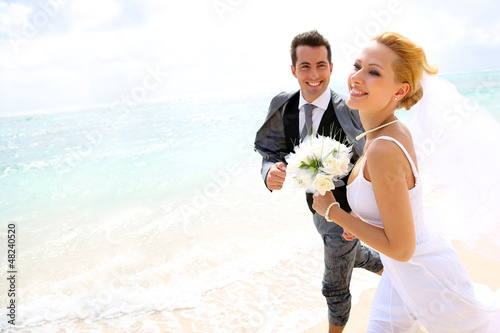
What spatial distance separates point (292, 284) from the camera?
493cm

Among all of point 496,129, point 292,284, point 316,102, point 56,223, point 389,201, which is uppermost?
point 316,102

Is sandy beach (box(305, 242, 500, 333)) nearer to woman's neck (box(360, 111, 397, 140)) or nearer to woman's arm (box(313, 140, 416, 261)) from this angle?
woman's arm (box(313, 140, 416, 261))

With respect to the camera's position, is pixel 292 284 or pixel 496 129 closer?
pixel 496 129

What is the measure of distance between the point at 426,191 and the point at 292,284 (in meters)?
4.12

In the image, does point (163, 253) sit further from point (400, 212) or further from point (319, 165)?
point (400, 212)

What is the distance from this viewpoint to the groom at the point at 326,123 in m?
3.29

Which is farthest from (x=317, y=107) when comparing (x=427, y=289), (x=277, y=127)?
(x=427, y=289)

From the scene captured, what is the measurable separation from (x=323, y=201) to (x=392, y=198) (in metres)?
0.52

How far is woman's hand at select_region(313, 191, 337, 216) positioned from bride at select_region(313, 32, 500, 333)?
0.04 feet

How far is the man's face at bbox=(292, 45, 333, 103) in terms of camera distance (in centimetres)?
338

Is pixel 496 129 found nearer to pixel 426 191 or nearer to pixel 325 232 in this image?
pixel 325 232

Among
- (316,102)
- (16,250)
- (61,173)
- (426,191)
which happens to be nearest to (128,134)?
(61,173)

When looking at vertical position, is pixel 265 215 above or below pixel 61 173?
below

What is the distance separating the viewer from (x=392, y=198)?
1968mm
